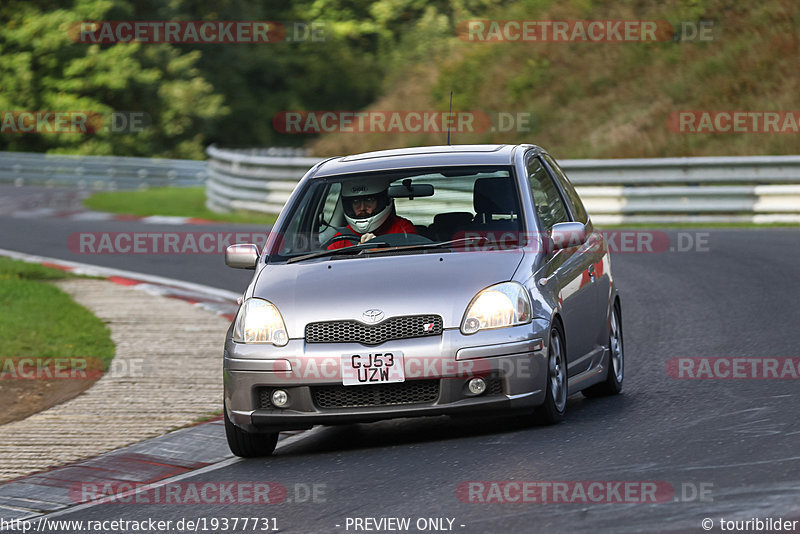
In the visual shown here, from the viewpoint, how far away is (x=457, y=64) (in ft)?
116

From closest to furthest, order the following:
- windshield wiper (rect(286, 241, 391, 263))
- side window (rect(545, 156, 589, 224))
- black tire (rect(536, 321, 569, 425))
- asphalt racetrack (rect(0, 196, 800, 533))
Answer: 1. asphalt racetrack (rect(0, 196, 800, 533))
2. black tire (rect(536, 321, 569, 425))
3. windshield wiper (rect(286, 241, 391, 263))
4. side window (rect(545, 156, 589, 224))

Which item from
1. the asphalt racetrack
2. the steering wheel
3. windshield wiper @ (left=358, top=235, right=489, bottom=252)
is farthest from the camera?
Answer: the steering wheel

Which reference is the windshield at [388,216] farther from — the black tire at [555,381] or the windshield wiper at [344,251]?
the black tire at [555,381]

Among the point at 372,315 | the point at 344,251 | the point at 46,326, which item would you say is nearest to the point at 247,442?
the point at 372,315

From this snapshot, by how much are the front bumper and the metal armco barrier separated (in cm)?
3417

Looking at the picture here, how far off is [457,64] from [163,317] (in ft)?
72.7

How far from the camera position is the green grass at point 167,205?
1042 inches

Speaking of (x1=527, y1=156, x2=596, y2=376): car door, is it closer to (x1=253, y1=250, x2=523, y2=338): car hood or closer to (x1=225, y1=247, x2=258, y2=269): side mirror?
(x1=253, y1=250, x2=523, y2=338): car hood

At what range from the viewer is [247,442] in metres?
8.03

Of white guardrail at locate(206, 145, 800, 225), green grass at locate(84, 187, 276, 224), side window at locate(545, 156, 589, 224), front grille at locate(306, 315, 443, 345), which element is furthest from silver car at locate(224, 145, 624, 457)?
green grass at locate(84, 187, 276, 224)

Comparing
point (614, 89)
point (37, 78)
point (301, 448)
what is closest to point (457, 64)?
point (614, 89)

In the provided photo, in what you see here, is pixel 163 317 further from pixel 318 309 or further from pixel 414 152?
pixel 318 309

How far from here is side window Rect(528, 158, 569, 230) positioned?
8852 mm

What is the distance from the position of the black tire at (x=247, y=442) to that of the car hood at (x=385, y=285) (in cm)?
73
